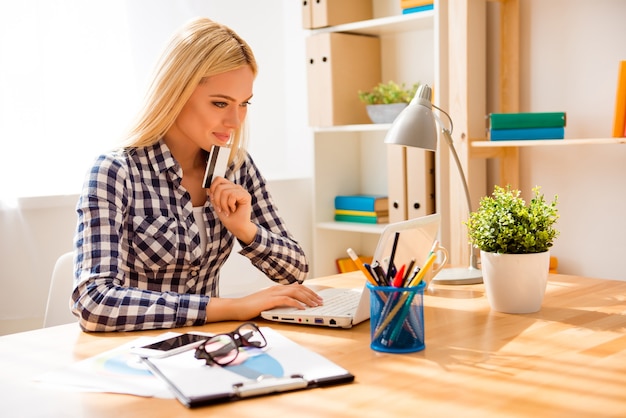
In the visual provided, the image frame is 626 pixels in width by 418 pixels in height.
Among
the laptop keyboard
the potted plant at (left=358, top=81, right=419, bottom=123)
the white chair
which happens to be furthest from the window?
the laptop keyboard

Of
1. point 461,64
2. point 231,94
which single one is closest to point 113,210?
point 231,94

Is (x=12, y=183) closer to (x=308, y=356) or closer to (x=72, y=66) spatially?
(x=72, y=66)

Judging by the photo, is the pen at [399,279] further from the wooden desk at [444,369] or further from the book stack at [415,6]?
the book stack at [415,6]

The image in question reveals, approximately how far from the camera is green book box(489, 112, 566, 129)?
2.56m

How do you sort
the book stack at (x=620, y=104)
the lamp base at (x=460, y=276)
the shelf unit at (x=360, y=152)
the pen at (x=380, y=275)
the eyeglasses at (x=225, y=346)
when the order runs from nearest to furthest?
1. the eyeglasses at (x=225, y=346)
2. the pen at (x=380, y=275)
3. the lamp base at (x=460, y=276)
4. the book stack at (x=620, y=104)
5. the shelf unit at (x=360, y=152)

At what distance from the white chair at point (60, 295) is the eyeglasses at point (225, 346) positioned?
2.37ft

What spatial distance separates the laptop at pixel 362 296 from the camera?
4.83ft

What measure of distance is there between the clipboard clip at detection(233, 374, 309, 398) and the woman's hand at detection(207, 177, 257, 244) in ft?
2.48

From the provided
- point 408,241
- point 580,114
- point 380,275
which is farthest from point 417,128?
point 580,114

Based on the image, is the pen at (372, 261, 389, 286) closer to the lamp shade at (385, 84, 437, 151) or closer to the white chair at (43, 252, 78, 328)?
the lamp shade at (385, 84, 437, 151)

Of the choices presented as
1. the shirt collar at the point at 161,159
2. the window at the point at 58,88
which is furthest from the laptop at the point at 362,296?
the window at the point at 58,88

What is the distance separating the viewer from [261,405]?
1.05 m

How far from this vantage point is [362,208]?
11.2 ft

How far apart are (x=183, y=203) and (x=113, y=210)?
22cm
